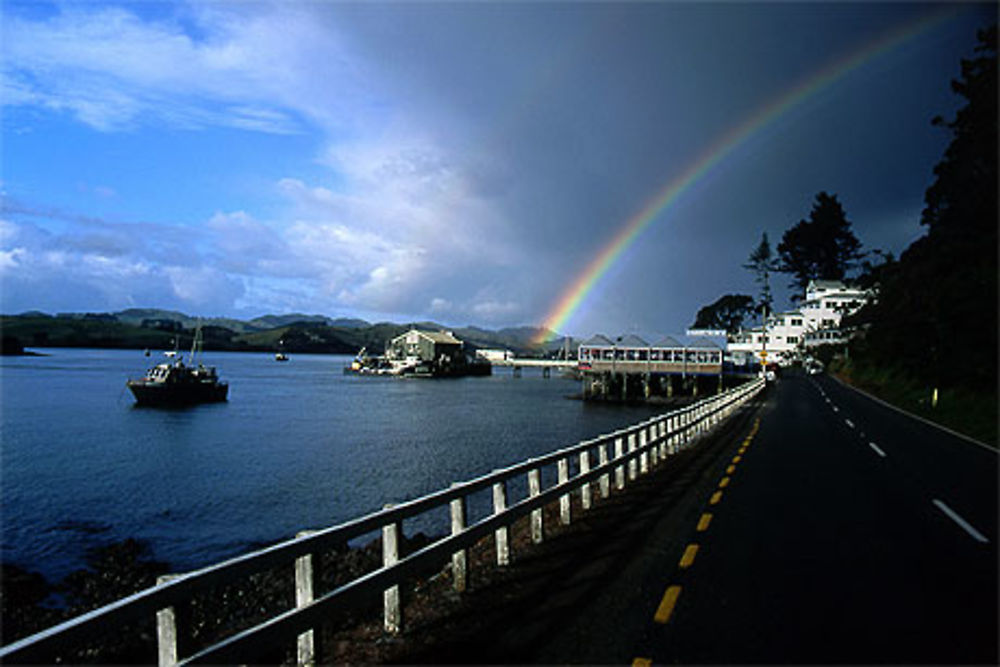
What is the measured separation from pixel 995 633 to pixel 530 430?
145 ft

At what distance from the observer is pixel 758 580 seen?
25.4 ft

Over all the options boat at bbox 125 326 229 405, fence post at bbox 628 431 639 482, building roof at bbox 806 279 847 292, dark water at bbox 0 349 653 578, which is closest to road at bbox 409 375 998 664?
fence post at bbox 628 431 639 482

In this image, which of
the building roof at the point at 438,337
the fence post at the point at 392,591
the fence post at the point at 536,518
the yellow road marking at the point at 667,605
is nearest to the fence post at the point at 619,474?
the fence post at the point at 536,518

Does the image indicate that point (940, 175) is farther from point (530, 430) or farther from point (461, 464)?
point (461, 464)

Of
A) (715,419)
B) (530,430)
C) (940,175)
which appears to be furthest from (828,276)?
(715,419)

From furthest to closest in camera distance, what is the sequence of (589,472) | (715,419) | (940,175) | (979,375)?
(940,175), (979,375), (715,419), (589,472)

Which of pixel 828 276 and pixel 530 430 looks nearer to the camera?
pixel 530 430

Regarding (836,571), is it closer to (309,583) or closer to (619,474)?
(619,474)

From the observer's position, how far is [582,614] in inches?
262

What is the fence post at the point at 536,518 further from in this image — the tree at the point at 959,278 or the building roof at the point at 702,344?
the building roof at the point at 702,344

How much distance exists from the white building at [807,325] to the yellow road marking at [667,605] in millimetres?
106801

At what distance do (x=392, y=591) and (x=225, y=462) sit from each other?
112 feet

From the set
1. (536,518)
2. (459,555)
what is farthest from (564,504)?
(459,555)

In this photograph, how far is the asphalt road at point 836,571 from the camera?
5938mm
